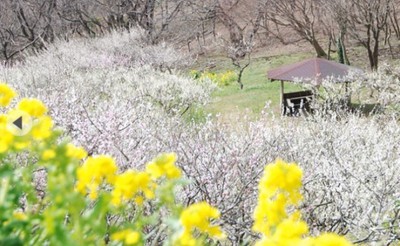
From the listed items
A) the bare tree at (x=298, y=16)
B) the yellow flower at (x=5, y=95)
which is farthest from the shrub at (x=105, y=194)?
the bare tree at (x=298, y=16)

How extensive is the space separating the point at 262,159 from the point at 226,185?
0.62m

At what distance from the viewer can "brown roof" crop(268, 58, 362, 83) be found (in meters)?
12.9

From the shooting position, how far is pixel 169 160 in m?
1.35

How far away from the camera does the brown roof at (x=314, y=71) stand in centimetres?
1291

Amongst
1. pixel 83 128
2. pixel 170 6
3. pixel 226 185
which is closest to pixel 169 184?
pixel 226 185

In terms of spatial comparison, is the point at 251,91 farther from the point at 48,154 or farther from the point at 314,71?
the point at 48,154

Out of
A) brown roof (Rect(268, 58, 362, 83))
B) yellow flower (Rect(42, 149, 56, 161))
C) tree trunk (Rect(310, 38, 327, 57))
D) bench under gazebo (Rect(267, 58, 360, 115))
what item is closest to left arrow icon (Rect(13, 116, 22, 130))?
yellow flower (Rect(42, 149, 56, 161))

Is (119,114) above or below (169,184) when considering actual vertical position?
below

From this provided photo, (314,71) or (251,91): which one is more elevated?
(314,71)

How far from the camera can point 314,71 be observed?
13.0 m

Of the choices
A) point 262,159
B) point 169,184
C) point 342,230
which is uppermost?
point 169,184

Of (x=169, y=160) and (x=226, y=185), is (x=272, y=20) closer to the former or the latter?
(x=226, y=185)

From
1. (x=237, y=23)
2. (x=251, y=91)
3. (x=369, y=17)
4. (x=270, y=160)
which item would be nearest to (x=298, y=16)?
(x=237, y=23)

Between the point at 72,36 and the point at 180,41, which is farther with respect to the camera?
the point at 180,41
